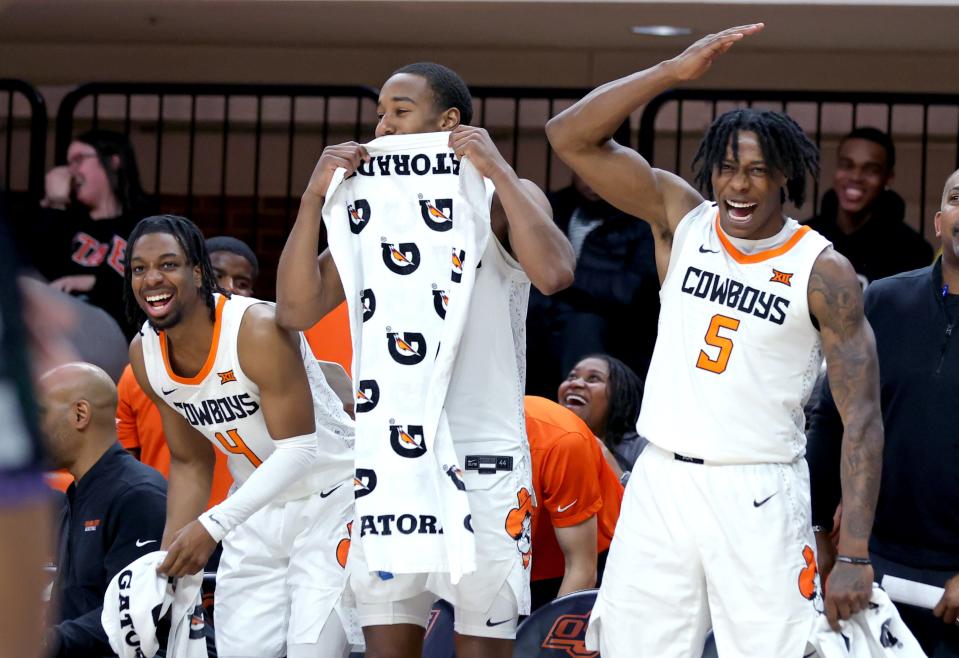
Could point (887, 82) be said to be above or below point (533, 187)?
above

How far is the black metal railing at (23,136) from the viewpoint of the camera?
8.11 meters

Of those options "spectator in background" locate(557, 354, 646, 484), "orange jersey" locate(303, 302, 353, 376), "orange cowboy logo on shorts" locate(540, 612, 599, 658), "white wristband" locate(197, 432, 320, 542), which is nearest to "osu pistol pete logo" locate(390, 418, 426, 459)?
"white wristband" locate(197, 432, 320, 542)

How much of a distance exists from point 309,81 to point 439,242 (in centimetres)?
516

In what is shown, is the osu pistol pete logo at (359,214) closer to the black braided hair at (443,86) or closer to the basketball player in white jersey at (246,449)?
the black braided hair at (443,86)

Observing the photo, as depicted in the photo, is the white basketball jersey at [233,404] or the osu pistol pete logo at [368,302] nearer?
the osu pistol pete logo at [368,302]

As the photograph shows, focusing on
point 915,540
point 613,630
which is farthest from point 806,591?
point 915,540

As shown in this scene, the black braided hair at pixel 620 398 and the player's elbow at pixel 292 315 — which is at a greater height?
Answer: the player's elbow at pixel 292 315

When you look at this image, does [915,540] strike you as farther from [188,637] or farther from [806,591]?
[188,637]

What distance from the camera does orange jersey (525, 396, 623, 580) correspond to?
5.47 m

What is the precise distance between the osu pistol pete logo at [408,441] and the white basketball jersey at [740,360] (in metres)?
0.60

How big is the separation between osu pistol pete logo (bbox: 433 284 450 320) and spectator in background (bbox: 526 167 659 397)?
283 cm

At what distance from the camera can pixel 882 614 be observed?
396 cm

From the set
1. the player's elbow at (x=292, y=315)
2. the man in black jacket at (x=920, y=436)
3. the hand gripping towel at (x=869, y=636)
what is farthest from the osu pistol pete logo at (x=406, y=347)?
the man in black jacket at (x=920, y=436)

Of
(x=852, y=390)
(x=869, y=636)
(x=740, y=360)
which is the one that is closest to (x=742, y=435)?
(x=740, y=360)
